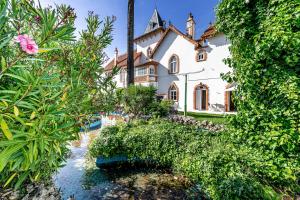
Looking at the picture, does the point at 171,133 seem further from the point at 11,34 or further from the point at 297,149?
the point at 11,34

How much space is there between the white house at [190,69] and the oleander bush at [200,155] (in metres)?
10.9

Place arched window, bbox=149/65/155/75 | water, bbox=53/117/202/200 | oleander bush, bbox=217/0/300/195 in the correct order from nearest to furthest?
oleander bush, bbox=217/0/300/195 → water, bbox=53/117/202/200 → arched window, bbox=149/65/155/75

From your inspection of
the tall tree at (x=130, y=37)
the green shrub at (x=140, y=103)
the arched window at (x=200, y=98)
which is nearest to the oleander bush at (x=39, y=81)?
the green shrub at (x=140, y=103)

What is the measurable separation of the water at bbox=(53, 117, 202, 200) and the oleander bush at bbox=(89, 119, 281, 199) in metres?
0.52

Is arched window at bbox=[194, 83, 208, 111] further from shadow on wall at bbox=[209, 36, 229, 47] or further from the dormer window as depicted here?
shadow on wall at bbox=[209, 36, 229, 47]

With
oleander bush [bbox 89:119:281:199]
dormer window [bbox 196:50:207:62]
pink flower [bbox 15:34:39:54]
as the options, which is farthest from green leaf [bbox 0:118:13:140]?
dormer window [bbox 196:50:207:62]

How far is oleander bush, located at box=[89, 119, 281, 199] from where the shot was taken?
10.2 feet

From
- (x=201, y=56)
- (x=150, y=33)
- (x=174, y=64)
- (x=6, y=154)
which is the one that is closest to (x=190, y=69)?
(x=201, y=56)

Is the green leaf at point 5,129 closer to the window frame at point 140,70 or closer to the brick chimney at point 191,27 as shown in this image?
the window frame at point 140,70

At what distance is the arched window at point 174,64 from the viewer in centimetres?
2294

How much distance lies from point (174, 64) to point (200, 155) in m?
20.3

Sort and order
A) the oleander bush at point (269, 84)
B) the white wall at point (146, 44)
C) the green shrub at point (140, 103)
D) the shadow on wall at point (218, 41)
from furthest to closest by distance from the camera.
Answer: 1. the white wall at point (146, 44)
2. the shadow on wall at point (218, 41)
3. the green shrub at point (140, 103)
4. the oleander bush at point (269, 84)

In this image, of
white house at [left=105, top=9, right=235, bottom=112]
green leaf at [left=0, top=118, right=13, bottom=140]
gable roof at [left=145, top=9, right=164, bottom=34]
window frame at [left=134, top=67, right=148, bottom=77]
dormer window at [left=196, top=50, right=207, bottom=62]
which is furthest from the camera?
gable roof at [left=145, top=9, right=164, bottom=34]

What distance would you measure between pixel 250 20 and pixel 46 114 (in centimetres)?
420
